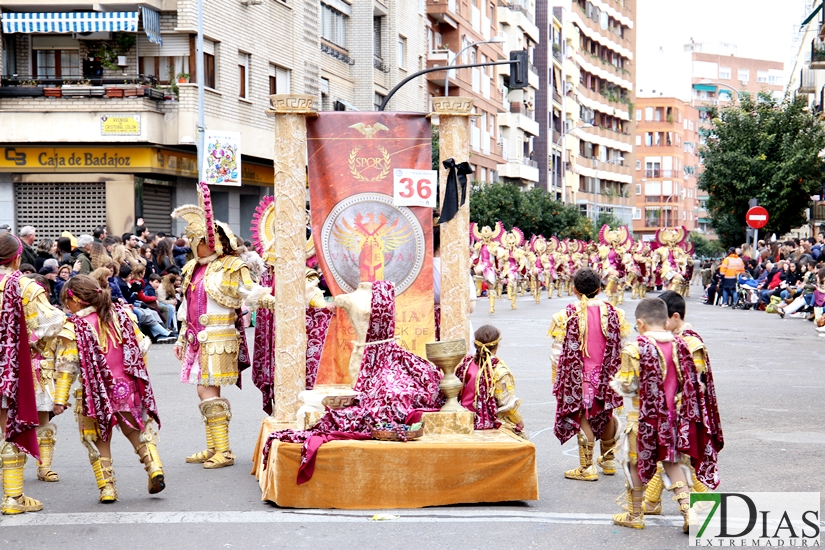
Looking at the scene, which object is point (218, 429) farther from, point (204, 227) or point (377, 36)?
point (377, 36)

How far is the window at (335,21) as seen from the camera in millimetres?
40188

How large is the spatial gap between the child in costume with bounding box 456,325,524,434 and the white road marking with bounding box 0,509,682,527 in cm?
86

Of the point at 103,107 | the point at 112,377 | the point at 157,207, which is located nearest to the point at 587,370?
the point at 112,377

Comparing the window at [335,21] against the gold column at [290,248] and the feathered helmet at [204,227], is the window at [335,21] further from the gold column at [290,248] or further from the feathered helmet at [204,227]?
the gold column at [290,248]

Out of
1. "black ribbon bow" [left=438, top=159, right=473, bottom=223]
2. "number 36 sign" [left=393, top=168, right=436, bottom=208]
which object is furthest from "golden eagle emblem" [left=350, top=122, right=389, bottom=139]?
"black ribbon bow" [left=438, top=159, right=473, bottom=223]

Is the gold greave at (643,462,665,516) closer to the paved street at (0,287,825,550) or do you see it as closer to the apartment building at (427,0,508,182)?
the paved street at (0,287,825,550)

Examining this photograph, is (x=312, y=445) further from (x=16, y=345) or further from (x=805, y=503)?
(x=805, y=503)

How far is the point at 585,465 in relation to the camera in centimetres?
871

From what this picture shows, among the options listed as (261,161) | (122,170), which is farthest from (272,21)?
(122,170)

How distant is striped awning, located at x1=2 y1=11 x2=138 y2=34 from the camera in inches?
1138

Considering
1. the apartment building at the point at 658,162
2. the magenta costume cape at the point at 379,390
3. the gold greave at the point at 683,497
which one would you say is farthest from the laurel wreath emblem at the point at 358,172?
the apartment building at the point at 658,162

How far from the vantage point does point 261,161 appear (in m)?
35.9

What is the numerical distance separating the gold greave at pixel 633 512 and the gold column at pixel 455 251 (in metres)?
2.23

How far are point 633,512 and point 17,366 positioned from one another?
3885 mm
